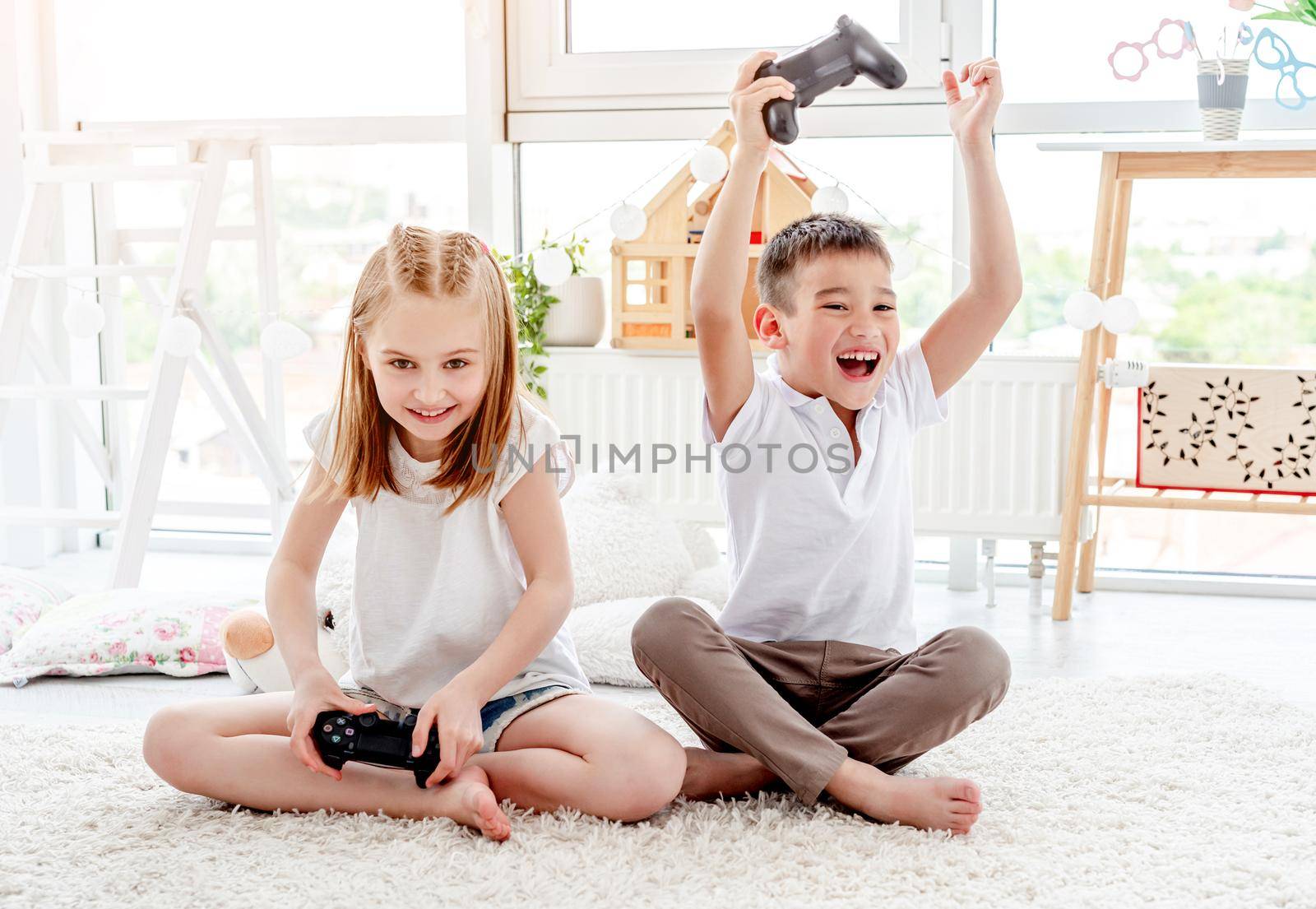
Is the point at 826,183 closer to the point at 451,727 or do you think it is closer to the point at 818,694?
the point at 818,694

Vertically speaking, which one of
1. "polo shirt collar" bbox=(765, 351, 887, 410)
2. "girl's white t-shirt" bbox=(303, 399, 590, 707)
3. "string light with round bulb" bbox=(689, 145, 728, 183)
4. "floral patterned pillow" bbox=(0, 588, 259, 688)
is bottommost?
"floral patterned pillow" bbox=(0, 588, 259, 688)

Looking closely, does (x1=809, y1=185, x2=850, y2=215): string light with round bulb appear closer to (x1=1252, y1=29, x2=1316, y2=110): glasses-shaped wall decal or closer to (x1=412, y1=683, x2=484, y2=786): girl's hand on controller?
(x1=1252, y1=29, x2=1316, y2=110): glasses-shaped wall decal

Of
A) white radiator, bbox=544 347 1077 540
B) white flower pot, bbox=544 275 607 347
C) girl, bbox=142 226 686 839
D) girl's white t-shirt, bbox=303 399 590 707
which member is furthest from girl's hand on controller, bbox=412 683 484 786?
white flower pot, bbox=544 275 607 347

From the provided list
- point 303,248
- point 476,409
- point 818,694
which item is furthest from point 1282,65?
point 303,248

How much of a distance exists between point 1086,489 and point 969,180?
3.69 feet

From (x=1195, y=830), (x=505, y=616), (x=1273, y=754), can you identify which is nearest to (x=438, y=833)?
(x=505, y=616)

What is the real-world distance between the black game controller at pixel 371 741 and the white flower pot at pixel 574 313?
56.9 inches

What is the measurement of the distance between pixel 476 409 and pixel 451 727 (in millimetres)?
335

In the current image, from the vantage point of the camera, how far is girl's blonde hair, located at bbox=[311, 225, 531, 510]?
1.28 metres

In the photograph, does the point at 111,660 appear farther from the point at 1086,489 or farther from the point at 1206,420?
the point at 1206,420

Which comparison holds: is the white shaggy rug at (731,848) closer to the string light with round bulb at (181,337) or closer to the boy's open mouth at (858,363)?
the boy's open mouth at (858,363)

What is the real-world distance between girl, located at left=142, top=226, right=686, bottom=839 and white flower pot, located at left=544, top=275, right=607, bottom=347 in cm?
118

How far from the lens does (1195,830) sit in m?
1.20

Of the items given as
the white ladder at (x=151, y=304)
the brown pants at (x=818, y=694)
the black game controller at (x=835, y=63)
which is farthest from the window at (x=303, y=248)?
the brown pants at (x=818, y=694)
